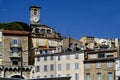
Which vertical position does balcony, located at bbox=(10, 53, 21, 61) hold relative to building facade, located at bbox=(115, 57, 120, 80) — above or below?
above

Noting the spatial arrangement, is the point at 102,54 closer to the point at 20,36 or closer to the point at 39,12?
the point at 20,36

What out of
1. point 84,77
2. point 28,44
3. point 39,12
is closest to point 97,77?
point 84,77

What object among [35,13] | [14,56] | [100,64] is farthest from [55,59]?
[35,13]

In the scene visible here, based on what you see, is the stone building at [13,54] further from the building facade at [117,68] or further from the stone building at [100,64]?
the building facade at [117,68]

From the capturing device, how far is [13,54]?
3593 inches

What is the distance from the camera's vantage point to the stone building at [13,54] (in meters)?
89.3

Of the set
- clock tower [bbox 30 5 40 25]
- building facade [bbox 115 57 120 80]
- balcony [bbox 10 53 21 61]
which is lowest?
building facade [bbox 115 57 120 80]

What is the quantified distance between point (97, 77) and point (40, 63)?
15.4m

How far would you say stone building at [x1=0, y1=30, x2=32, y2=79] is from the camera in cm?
8931

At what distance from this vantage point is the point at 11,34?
92.9m

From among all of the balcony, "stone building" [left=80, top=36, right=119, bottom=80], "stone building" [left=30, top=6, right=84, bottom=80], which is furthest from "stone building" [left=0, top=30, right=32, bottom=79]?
"stone building" [left=80, top=36, right=119, bottom=80]

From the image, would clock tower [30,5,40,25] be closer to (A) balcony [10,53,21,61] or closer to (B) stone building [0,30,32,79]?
(B) stone building [0,30,32,79]

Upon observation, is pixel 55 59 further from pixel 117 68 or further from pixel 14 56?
pixel 117 68

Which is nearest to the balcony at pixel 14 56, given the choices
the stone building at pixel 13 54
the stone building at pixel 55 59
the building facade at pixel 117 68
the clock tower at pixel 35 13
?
the stone building at pixel 13 54
